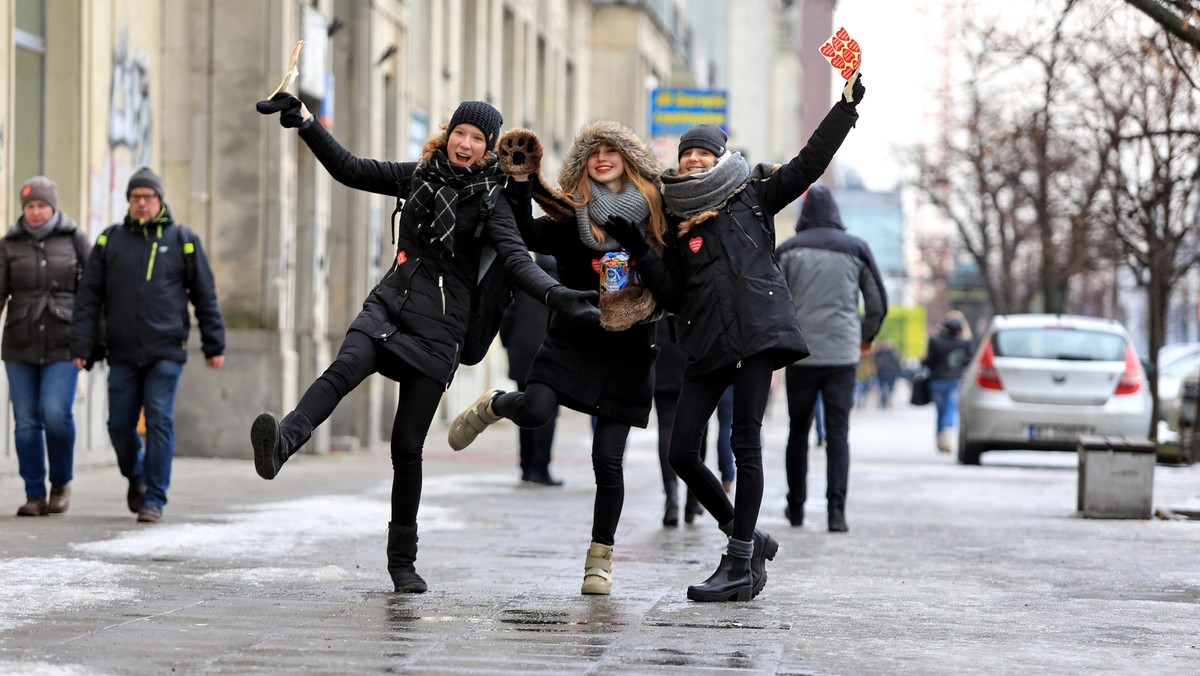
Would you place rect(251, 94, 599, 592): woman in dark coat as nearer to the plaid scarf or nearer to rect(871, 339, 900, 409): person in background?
the plaid scarf

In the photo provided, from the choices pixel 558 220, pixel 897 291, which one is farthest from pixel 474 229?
pixel 897 291

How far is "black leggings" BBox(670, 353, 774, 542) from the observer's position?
7867mm

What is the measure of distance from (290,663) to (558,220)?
2.51 m

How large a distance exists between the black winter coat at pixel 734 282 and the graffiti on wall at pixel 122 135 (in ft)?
27.3

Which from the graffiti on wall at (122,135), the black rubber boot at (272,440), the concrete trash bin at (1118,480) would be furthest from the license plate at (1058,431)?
the black rubber boot at (272,440)

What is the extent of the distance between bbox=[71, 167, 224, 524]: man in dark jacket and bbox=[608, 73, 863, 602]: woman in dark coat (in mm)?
3699

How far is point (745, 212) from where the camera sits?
7.96 m

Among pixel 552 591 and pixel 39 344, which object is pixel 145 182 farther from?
pixel 552 591

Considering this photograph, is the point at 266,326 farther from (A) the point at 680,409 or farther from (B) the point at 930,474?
(A) the point at 680,409

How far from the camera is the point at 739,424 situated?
7.92m

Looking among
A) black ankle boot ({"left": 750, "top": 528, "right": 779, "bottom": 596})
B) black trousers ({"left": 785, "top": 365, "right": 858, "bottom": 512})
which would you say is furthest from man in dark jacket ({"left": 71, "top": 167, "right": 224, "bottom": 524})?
black ankle boot ({"left": 750, "top": 528, "right": 779, "bottom": 596})

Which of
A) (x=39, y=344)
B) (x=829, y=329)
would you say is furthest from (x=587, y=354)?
(x=39, y=344)

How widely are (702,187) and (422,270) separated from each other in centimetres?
113

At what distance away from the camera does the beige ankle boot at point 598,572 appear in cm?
779
